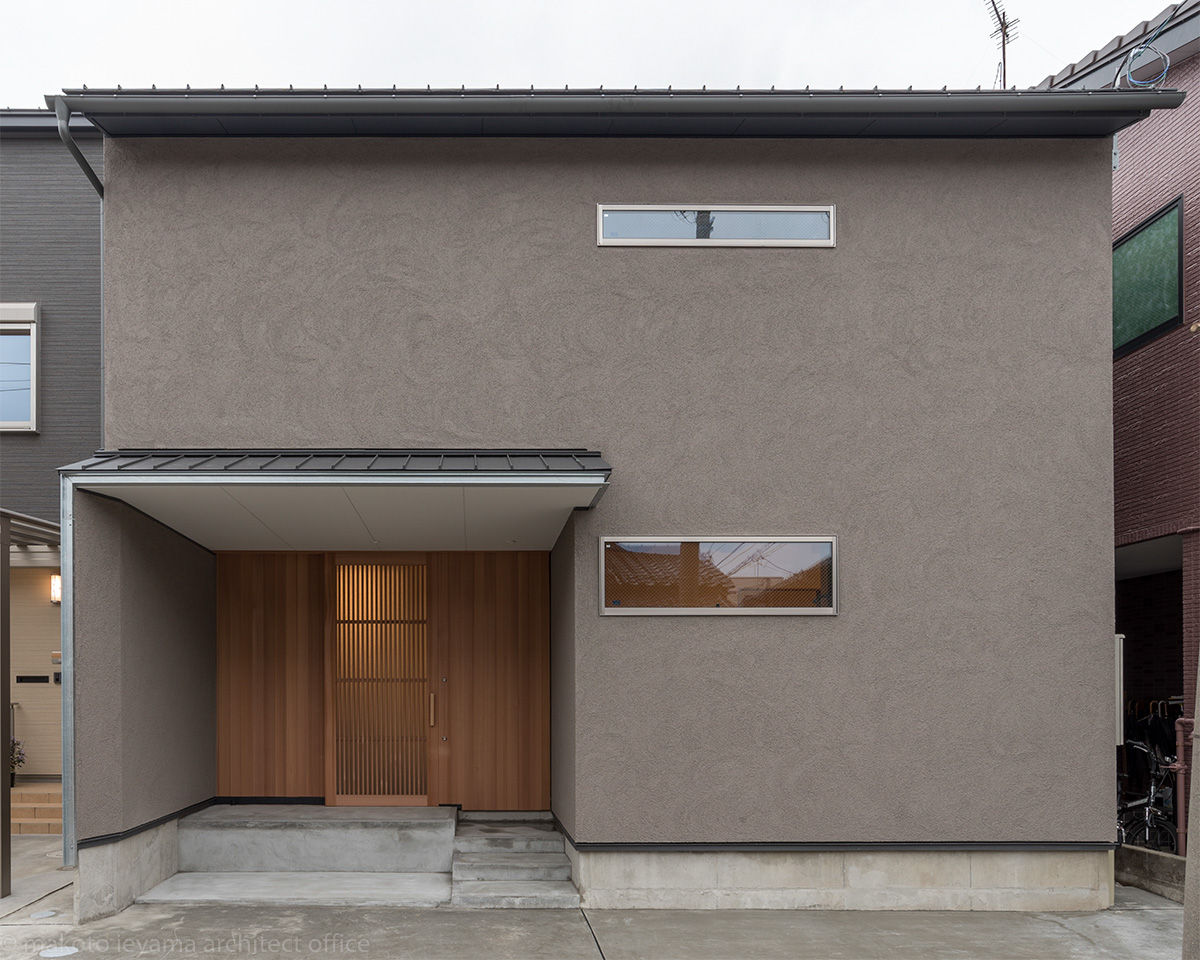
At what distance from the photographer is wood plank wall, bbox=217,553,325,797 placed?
10.7 metres

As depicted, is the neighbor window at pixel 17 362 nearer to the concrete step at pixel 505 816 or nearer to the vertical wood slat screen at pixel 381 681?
the vertical wood slat screen at pixel 381 681

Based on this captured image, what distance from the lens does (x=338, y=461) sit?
8.36 meters

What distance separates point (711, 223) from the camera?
9.14m

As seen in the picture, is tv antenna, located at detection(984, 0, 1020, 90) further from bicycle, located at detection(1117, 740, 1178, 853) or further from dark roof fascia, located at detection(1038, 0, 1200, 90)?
bicycle, located at detection(1117, 740, 1178, 853)

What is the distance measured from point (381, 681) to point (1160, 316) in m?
8.30

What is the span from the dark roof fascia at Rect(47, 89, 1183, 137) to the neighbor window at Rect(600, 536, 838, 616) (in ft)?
11.0

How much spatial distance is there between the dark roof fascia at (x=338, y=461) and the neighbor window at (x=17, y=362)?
4098mm

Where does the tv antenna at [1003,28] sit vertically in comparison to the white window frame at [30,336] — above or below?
above

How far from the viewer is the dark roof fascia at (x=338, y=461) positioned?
8.00 m

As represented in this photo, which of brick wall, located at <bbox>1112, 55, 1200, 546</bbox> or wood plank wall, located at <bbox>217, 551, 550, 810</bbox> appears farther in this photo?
wood plank wall, located at <bbox>217, 551, 550, 810</bbox>

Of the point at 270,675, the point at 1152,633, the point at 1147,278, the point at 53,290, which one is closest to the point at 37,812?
the point at 270,675

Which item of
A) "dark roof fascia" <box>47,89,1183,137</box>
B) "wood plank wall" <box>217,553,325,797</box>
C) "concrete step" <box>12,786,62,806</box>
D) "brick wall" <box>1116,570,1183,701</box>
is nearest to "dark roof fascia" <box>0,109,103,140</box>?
"dark roof fascia" <box>47,89,1183,137</box>

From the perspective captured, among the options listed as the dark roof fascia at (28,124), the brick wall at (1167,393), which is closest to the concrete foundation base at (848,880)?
the brick wall at (1167,393)

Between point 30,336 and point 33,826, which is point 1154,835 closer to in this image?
point 33,826
